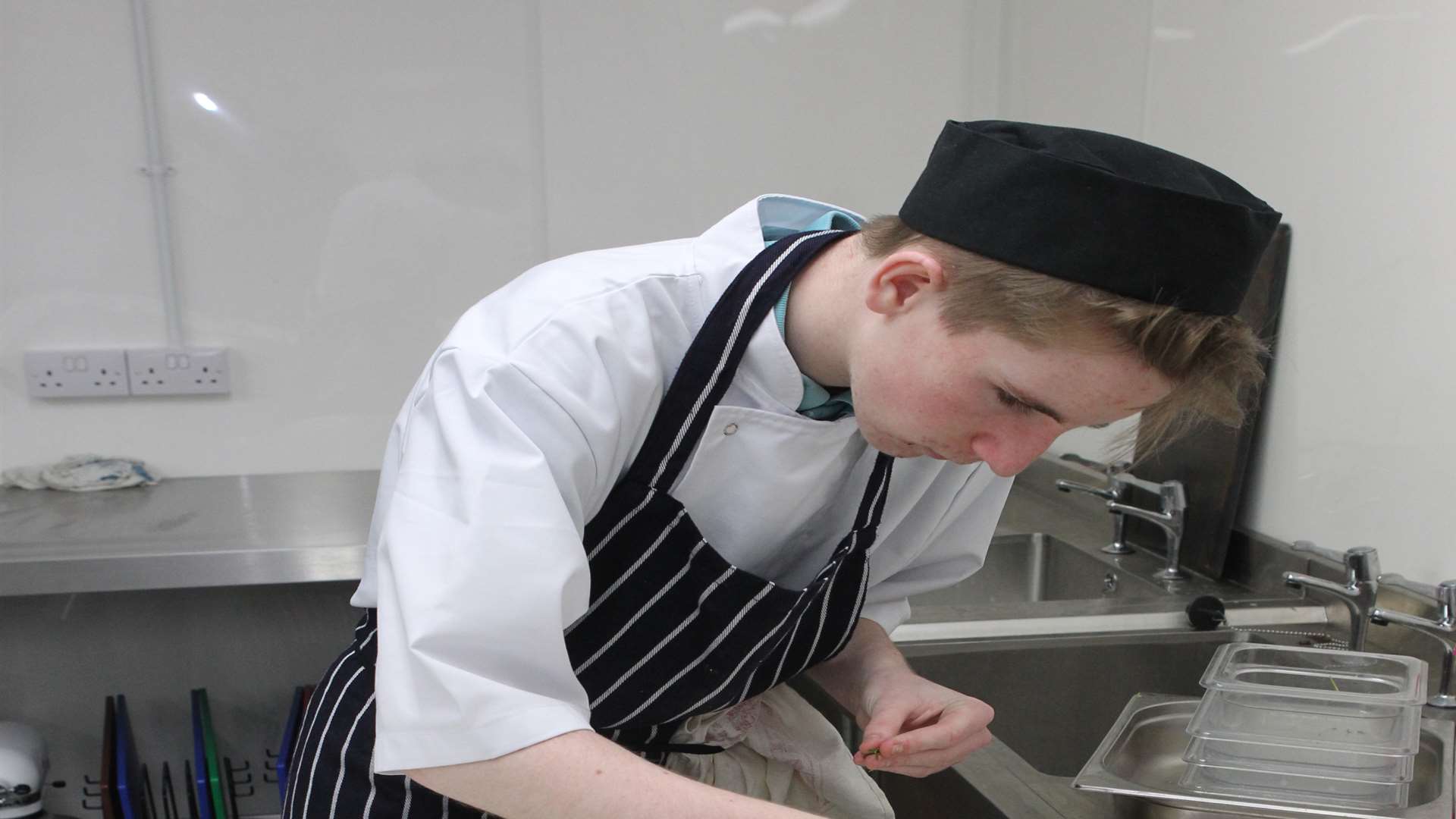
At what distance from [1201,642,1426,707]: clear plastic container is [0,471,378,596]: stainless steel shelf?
120 centimetres

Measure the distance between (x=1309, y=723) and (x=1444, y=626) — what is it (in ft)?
1.21

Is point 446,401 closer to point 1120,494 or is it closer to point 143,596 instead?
point 1120,494

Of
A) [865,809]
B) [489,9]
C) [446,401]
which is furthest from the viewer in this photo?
[489,9]

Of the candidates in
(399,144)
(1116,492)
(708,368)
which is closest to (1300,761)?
(708,368)

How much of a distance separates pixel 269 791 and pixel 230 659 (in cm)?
29

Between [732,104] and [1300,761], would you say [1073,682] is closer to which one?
[1300,761]

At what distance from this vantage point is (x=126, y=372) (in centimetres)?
210

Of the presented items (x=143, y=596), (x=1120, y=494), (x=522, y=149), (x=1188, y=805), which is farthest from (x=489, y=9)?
(x=1188, y=805)

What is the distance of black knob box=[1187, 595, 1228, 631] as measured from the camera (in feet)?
4.48

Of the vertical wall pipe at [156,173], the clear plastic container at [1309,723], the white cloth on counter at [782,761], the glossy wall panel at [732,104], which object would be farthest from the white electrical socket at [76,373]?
the clear plastic container at [1309,723]

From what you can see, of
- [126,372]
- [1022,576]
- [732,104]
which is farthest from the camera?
[732,104]

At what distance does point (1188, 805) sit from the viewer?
31.5 inches

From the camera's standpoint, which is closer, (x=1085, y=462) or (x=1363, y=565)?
(x=1363, y=565)

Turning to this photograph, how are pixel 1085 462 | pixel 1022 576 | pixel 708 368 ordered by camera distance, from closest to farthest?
pixel 708 368 → pixel 1022 576 → pixel 1085 462
